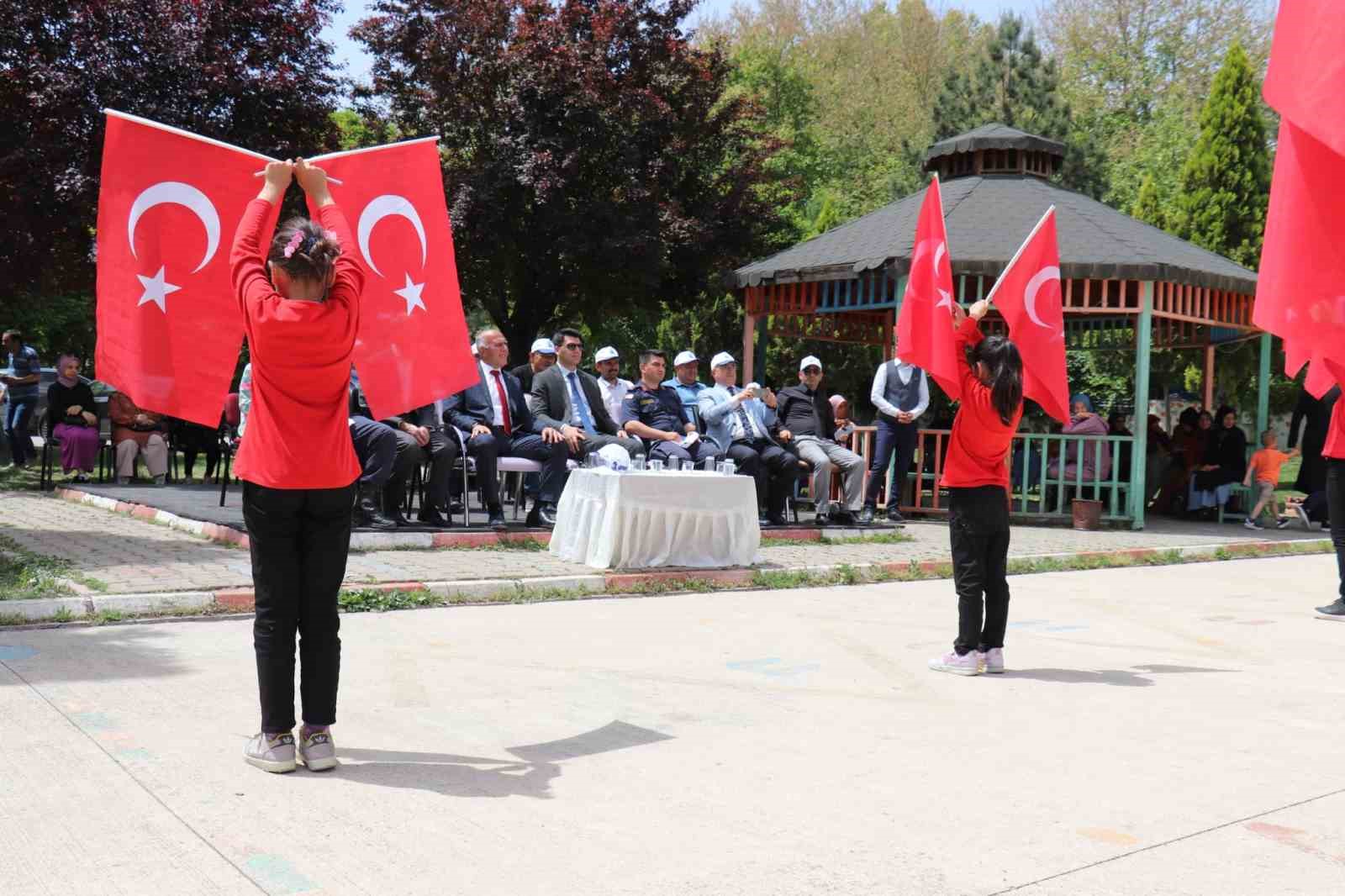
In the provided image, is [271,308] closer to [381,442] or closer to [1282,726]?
[1282,726]

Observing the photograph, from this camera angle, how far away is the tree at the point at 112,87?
51.8 feet

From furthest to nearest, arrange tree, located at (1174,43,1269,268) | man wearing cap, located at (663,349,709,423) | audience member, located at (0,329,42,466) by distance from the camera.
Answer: tree, located at (1174,43,1269,268)
audience member, located at (0,329,42,466)
man wearing cap, located at (663,349,709,423)

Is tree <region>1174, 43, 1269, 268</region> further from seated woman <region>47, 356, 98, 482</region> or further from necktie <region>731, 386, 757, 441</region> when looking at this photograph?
seated woman <region>47, 356, 98, 482</region>

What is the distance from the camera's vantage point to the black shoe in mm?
10719

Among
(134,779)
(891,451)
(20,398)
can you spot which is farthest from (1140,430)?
(20,398)

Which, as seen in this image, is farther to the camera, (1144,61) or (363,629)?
(1144,61)

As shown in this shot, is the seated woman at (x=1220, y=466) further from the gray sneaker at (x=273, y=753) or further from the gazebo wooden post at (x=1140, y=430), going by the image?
the gray sneaker at (x=273, y=753)

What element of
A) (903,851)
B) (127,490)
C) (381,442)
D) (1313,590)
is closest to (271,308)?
(903,851)

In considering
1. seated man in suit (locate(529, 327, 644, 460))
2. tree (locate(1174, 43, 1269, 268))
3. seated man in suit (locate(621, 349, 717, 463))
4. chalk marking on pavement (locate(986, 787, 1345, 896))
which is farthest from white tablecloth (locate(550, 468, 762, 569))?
tree (locate(1174, 43, 1269, 268))

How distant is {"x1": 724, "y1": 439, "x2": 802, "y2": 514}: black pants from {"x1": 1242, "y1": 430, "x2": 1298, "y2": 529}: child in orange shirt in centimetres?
798

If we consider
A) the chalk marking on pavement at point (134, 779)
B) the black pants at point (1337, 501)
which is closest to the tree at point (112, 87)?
the chalk marking on pavement at point (134, 779)

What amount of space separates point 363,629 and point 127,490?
893 centimetres

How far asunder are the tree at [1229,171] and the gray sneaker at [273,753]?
91.4 ft

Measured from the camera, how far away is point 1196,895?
328 cm
